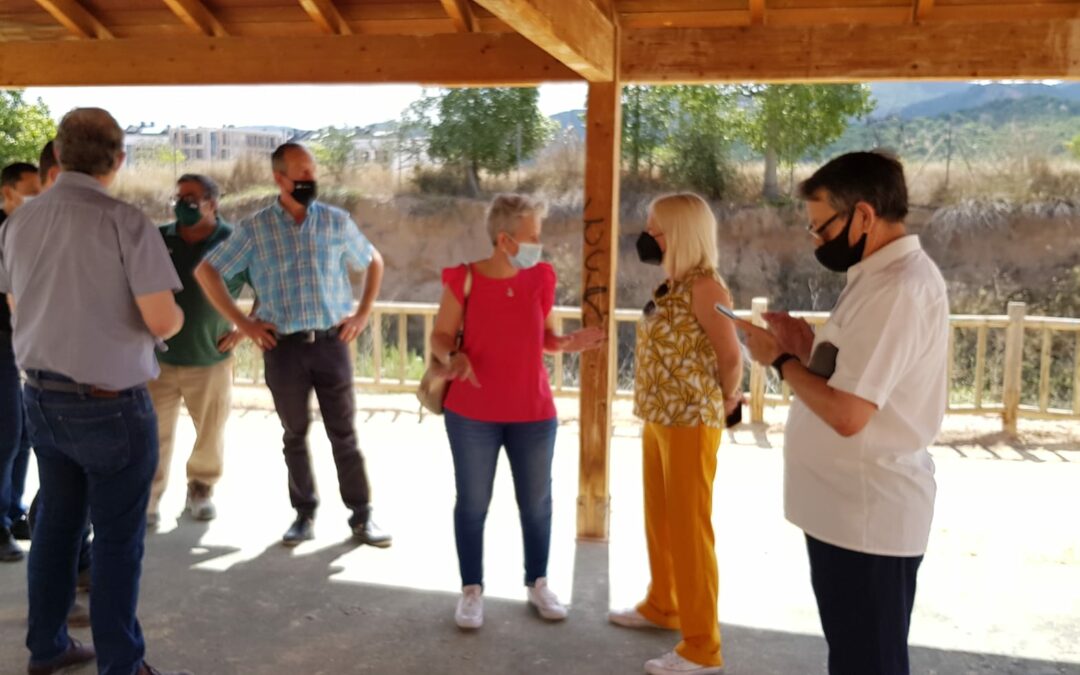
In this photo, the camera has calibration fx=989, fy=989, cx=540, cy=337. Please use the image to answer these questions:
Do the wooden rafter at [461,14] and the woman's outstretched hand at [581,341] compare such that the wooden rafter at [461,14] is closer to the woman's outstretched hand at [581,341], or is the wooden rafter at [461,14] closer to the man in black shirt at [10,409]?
the woman's outstretched hand at [581,341]

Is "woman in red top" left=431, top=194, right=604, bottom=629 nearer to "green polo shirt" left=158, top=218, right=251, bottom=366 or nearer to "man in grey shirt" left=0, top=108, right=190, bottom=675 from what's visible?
"man in grey shirt" left=0, top=108, right=190, bottom=675

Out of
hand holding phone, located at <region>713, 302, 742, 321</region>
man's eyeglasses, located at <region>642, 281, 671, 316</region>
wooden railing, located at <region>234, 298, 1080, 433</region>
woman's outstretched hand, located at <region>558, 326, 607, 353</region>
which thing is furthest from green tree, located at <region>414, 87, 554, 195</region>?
hand holding phone, located at <region>713, 302, 742, 321</region>

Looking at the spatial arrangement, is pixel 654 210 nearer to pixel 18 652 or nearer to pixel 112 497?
pixel 112 497

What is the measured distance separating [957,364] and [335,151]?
50.7ft

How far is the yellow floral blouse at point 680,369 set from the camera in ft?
10.7

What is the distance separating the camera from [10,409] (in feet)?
13.7


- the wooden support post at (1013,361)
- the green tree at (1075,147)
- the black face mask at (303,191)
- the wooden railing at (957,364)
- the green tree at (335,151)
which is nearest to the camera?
the black face mask at (303,191)

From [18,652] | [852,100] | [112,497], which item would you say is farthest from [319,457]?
[852,100]

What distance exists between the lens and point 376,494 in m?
5.68

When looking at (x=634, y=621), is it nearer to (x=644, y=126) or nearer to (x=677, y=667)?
(x=677, y=667)

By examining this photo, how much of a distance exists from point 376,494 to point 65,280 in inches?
122

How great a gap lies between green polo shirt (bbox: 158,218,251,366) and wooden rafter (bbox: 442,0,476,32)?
1.50 metres

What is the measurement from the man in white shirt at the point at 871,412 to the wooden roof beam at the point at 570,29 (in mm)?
1120

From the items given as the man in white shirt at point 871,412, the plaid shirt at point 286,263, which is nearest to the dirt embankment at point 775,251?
the plaid shirt at point 286,263
